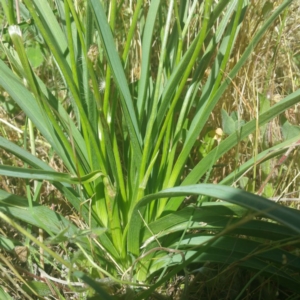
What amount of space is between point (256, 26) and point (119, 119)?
48cm

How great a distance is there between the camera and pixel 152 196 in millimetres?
883

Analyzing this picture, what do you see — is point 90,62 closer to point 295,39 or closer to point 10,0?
point 10,0

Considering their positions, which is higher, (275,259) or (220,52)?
(220,52)

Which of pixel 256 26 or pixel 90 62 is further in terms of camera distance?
pixel 256 26

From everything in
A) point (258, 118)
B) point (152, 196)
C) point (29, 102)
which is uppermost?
point (29, 102)

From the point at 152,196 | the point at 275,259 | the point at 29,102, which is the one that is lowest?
the point at 275,259

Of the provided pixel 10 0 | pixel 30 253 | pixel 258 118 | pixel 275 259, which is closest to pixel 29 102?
pixel 10 0

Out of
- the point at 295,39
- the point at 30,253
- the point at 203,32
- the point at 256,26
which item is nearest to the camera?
the point at 203,32

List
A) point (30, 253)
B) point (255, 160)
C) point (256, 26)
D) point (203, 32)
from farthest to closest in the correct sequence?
point (256, 26), point (30, 253), point (255, 160), point (203, 32)

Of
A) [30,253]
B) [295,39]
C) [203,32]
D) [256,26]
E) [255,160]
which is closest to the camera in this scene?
[203,32]

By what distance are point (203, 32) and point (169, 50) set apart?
1.13ft

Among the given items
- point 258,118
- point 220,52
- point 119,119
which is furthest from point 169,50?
point 258,118

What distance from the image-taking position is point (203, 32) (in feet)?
2.84

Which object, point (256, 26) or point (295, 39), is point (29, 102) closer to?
point (256, 26)
